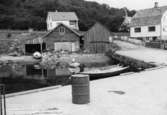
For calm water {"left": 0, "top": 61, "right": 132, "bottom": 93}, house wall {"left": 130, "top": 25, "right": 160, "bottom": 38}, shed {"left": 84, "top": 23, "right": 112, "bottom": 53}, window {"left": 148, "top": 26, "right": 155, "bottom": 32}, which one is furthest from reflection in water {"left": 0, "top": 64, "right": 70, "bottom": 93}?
window {"left": 148, "top": 26, "right": 155, "bottom": 32}

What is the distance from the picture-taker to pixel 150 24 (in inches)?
1912

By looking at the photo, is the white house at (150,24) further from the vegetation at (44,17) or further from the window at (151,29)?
the vegetation at (44,17)

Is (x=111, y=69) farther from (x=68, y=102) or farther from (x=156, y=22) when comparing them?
(x=156, y=22)

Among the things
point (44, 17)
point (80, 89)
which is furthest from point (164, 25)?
point (80, 89)

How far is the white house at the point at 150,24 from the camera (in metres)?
47.7

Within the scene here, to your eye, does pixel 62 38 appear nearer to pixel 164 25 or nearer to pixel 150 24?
pixel 150 24

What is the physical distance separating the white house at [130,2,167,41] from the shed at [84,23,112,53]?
1123 centimetres

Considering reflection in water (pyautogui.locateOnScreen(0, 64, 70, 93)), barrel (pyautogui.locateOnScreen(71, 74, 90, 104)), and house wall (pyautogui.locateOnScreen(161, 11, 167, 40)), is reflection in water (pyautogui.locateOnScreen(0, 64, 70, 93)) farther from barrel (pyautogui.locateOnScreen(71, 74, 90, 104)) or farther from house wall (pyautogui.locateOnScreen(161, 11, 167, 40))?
house wall (pyautogui.locateOnScreen(161, 11, 167, 40))

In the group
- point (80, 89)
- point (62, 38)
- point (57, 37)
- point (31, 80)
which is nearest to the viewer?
point (80, 89)

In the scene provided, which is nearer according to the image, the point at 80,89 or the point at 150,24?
the point at 80,89

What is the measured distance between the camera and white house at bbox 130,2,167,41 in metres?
47.7

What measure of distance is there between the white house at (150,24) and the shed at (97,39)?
11.2m

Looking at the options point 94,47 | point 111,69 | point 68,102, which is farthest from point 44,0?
point 68,102

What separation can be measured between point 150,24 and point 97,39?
13074 mm
